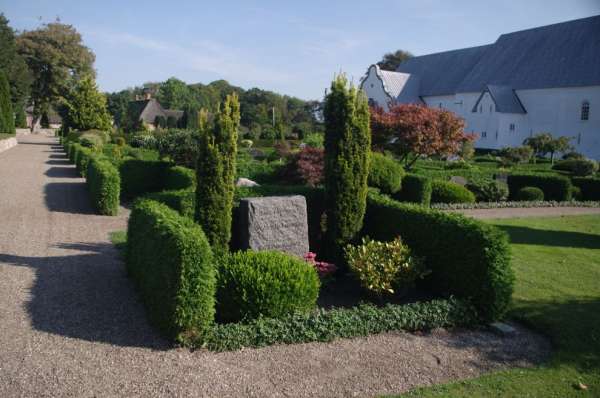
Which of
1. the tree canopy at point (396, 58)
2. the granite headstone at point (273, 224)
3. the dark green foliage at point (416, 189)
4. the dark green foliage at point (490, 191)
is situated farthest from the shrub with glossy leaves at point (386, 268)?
the tree canopy at point (396, 58)

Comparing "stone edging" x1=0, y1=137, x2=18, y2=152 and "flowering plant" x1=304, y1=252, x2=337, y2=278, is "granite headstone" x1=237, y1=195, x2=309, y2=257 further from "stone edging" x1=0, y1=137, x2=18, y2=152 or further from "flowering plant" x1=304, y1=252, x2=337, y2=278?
"stone edging" x1=0, y1=137, x2=18, y2=152

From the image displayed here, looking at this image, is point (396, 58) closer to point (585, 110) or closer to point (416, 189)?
point (585, 110)

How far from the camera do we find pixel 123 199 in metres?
16.9

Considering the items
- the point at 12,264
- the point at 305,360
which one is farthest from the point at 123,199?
the point at 305,360

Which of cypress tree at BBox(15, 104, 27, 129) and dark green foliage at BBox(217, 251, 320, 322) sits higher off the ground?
cypress tree at BBox(15, 104, 27, 129)

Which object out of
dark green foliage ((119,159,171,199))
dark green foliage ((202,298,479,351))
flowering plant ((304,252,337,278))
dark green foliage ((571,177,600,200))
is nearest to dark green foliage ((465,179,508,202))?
dark green foliage ((571,177,600,200))

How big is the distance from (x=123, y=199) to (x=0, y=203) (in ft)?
12.1

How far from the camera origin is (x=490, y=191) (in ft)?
65.9

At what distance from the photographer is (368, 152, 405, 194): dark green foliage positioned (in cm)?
1628

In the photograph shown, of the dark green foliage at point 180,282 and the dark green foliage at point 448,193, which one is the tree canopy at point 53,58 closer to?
the dark green foliage at point 448,193

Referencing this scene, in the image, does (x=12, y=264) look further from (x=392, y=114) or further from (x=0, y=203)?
(x=392, y=114)

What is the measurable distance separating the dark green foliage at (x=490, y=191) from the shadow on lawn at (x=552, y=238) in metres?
5.83

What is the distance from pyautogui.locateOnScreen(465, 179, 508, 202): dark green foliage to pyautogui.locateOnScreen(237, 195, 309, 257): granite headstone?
13.5 meters

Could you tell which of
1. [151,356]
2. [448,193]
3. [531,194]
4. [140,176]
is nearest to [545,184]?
[531,194]
